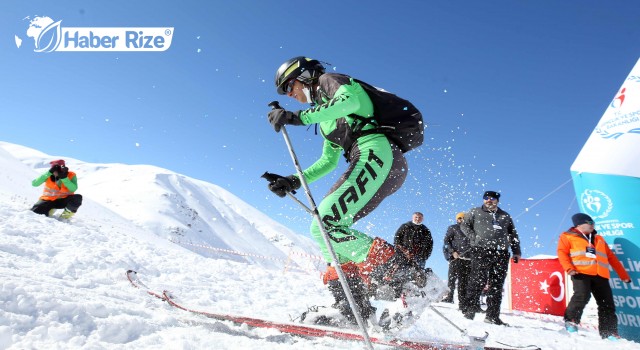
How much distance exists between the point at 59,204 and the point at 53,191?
370mm

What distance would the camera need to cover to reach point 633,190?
6.04 m

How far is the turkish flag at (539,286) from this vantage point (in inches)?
308

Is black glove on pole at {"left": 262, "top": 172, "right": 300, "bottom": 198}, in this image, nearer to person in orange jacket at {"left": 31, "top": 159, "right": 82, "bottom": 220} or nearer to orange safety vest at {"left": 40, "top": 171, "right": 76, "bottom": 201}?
person in orange jacket at {"left": 31, "top": 159, "right": 82, "bottom": 220}

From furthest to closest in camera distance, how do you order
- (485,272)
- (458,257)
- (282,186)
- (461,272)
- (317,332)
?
(458,257) < (461,272) < (485,272) < (282,186) < (317,332)

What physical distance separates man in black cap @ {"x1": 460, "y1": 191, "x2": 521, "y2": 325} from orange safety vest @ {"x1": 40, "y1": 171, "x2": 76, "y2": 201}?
9977mm

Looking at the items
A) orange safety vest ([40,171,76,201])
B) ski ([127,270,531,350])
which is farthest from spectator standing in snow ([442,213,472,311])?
orange safety vest ([40,171,76,201])

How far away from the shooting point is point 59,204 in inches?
400

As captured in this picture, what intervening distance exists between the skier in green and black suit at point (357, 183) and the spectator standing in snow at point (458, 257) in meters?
3.86

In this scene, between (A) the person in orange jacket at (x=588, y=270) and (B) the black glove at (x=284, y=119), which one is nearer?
(B) the black glove at (x=284, y=119)

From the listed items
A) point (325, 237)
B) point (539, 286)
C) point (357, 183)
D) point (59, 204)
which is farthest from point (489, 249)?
point (59, 204)

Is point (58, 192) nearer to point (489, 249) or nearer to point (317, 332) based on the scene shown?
point (317, 332)

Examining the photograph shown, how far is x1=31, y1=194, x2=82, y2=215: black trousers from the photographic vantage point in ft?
31.9

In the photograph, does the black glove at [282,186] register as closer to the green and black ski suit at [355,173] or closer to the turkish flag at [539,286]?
the green and black ski suit at [355,173]

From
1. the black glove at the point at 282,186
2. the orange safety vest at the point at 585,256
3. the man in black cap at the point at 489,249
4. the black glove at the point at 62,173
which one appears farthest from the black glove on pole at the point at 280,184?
the black glove at the point at 62,173
